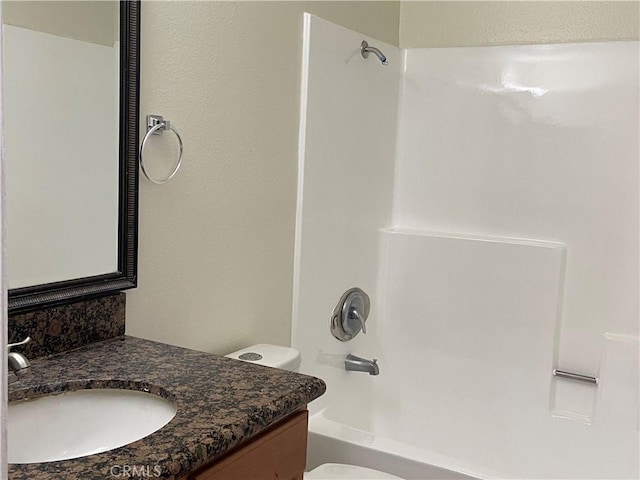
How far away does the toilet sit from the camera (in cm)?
181

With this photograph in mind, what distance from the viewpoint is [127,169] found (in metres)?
1.51

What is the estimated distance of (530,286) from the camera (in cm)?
241

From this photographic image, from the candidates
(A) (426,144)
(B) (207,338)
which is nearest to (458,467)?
(B) (207,338)

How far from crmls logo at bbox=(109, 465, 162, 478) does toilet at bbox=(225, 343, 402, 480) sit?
34.6 inches

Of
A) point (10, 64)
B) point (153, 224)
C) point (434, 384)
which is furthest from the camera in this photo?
point (434, 384)

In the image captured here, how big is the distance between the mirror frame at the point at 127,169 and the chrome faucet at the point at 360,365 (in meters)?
1.05

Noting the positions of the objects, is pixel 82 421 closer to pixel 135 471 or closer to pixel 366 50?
pixel 135 471

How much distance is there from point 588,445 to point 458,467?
2.43 ft

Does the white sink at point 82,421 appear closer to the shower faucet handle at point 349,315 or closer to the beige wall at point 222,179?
the beige wall at point 222,179

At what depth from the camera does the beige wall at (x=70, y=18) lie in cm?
128

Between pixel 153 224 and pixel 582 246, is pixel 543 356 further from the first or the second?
pixel 153 224

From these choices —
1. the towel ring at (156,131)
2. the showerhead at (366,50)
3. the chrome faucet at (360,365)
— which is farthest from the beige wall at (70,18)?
the chrome faucet at (360,365)

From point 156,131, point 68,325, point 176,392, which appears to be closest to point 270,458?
point 176,392

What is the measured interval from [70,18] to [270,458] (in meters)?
0.90
